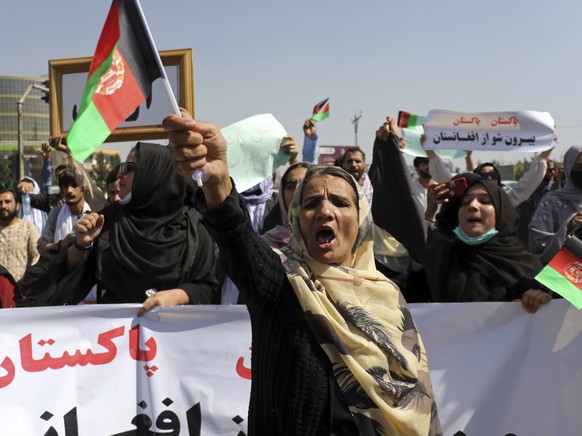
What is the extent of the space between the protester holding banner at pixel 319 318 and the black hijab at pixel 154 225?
154 cm

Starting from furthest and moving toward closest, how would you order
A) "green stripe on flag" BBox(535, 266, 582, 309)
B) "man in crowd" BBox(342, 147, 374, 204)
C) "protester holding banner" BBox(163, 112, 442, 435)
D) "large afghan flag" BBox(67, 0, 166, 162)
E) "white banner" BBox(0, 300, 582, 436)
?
1. "man in crowd" BBox(342, 147, 374, 204)
2. "white banner" BBox(0, 300, 582, 436)
3. "green stripe on flag" BBox(535, 266, 582, 309)
4. "large afghan flag" BBox(67, 0, 166, 162)
5. "protester holding banner" BBox(163, 112, 442, 435)

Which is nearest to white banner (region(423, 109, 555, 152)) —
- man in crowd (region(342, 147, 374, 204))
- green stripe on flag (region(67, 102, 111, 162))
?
man in crowd (region(342, 147, 374, 204))

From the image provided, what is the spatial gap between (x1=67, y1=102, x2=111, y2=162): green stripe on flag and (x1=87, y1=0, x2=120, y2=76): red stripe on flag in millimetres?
144

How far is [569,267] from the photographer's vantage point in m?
3.08

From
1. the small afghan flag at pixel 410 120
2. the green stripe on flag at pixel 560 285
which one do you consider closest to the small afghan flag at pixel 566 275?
the green stripe on flag at pixel 560 285

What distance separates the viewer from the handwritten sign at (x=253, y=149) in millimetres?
4586

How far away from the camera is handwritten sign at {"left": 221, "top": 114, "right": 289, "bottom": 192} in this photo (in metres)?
4.59

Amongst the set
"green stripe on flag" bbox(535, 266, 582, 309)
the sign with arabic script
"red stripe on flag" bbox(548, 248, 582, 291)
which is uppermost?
"red stripe on flag" bbox(548, 248, 582, 291)

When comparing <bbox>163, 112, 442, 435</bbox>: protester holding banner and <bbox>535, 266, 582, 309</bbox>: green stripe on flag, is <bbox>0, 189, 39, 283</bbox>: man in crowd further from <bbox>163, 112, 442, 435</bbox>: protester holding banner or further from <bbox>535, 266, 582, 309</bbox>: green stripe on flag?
<bbox>163, 112, 442, 435</bbox>: protester holding banner

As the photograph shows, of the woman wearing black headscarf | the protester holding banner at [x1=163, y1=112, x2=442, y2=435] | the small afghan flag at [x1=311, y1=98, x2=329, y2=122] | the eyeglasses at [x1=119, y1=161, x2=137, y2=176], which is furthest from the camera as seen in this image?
the small afghan flag at [x1=311, y1=98, x2=329, y2=122]

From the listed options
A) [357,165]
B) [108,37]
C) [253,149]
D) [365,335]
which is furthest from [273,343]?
[357,165]

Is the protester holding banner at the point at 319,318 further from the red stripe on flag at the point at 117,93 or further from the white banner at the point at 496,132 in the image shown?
the white banner at the point at 496,132

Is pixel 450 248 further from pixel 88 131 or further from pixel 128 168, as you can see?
pixel 88 131

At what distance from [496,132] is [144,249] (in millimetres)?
3686
